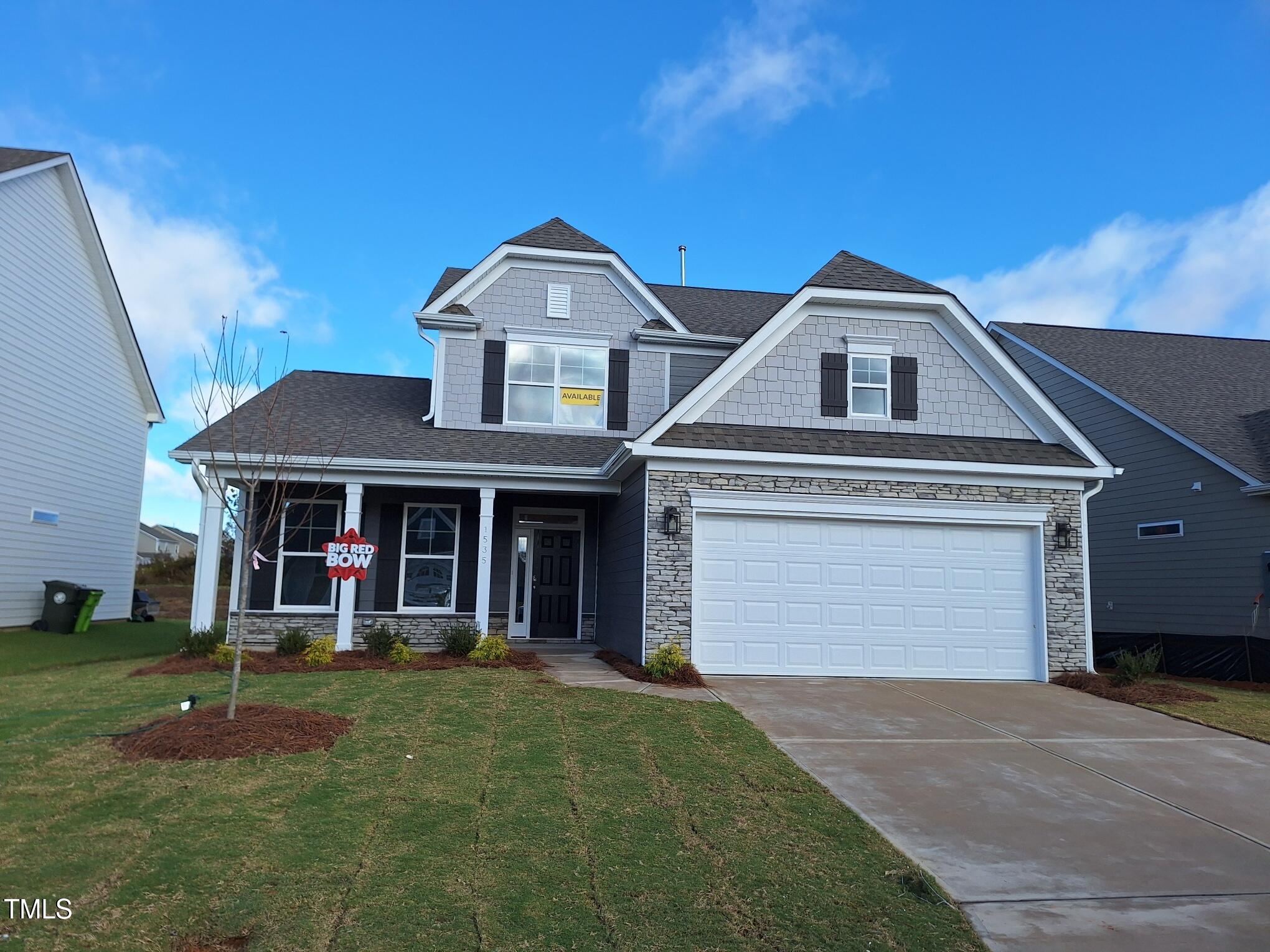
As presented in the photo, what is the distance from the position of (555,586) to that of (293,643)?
15.6 feet

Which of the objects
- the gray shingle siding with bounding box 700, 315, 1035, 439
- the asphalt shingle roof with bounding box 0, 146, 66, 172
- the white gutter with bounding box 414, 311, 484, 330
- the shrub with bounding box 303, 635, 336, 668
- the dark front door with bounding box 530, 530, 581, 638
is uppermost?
the asphalt shingle roof with bounding box 0, 146, 66, 172

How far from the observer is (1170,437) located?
1485 cm

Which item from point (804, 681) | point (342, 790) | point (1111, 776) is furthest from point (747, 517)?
point (342, 790)

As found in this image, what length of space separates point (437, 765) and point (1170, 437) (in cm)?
1423

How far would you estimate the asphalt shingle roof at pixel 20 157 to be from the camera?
1465 centimetres

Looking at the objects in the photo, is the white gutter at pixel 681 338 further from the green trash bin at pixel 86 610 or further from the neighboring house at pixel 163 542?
the neighboring house at pixel 163 542

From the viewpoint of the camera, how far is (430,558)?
47.0 ft

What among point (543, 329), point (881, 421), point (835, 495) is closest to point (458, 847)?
point (835, 495)

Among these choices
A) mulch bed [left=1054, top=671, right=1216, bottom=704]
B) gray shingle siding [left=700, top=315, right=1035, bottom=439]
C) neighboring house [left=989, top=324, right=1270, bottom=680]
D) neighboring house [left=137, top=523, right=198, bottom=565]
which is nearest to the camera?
mulch bed [left=1054, top=671, right=1216, bottom=704]

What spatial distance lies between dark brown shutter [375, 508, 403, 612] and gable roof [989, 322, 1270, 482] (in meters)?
13.6

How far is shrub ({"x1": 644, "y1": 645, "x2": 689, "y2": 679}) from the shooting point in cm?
1045

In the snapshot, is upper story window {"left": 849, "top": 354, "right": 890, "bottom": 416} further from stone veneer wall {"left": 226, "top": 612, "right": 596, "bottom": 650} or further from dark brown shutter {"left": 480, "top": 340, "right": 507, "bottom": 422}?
stone veneer wall {"left": 226, "top": 612, "right": 596, "bottom": 650}

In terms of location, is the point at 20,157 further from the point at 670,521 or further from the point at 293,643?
the point at 670,521

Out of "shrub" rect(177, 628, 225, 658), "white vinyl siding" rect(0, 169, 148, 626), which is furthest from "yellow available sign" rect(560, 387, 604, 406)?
"white vinyl siding" rect(0, 169, 148, 626)
